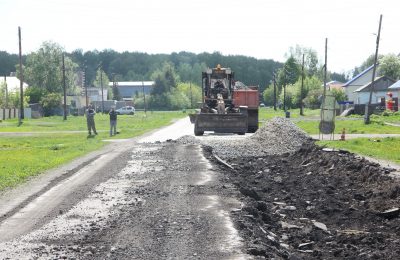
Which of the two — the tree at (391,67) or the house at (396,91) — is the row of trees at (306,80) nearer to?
the tree at (391,67)

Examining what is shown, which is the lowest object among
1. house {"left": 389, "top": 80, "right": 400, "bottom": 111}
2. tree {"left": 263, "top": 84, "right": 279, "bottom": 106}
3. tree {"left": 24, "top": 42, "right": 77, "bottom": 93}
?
tree {"left": 263, "top": 84, "right": 279, "bottom": 106}

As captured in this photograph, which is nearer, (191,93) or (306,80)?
(306,80)

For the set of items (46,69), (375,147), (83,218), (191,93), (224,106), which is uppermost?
(46,69)

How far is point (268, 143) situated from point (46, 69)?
331ft

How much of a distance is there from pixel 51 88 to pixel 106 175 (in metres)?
111

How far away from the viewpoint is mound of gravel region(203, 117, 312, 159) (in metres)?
29.7

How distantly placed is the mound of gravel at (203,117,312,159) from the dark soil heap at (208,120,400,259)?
3422 millimetres

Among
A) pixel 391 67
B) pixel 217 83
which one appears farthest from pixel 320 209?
pixel 391 67

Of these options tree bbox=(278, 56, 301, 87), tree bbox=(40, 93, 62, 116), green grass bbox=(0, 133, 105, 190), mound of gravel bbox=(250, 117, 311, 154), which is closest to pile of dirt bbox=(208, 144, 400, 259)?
mound of gravel bbox=(250, 117, 311, 154)

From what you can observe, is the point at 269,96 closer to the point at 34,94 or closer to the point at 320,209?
the point at 34,94

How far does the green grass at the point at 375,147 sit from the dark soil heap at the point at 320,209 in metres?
1.46

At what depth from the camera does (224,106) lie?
1581 inches

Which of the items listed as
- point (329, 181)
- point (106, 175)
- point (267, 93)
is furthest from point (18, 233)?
point (267, 93)

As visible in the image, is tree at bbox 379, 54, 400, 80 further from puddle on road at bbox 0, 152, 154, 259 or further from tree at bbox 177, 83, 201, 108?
puddle on road at bbox 0, 152, 154, 259
